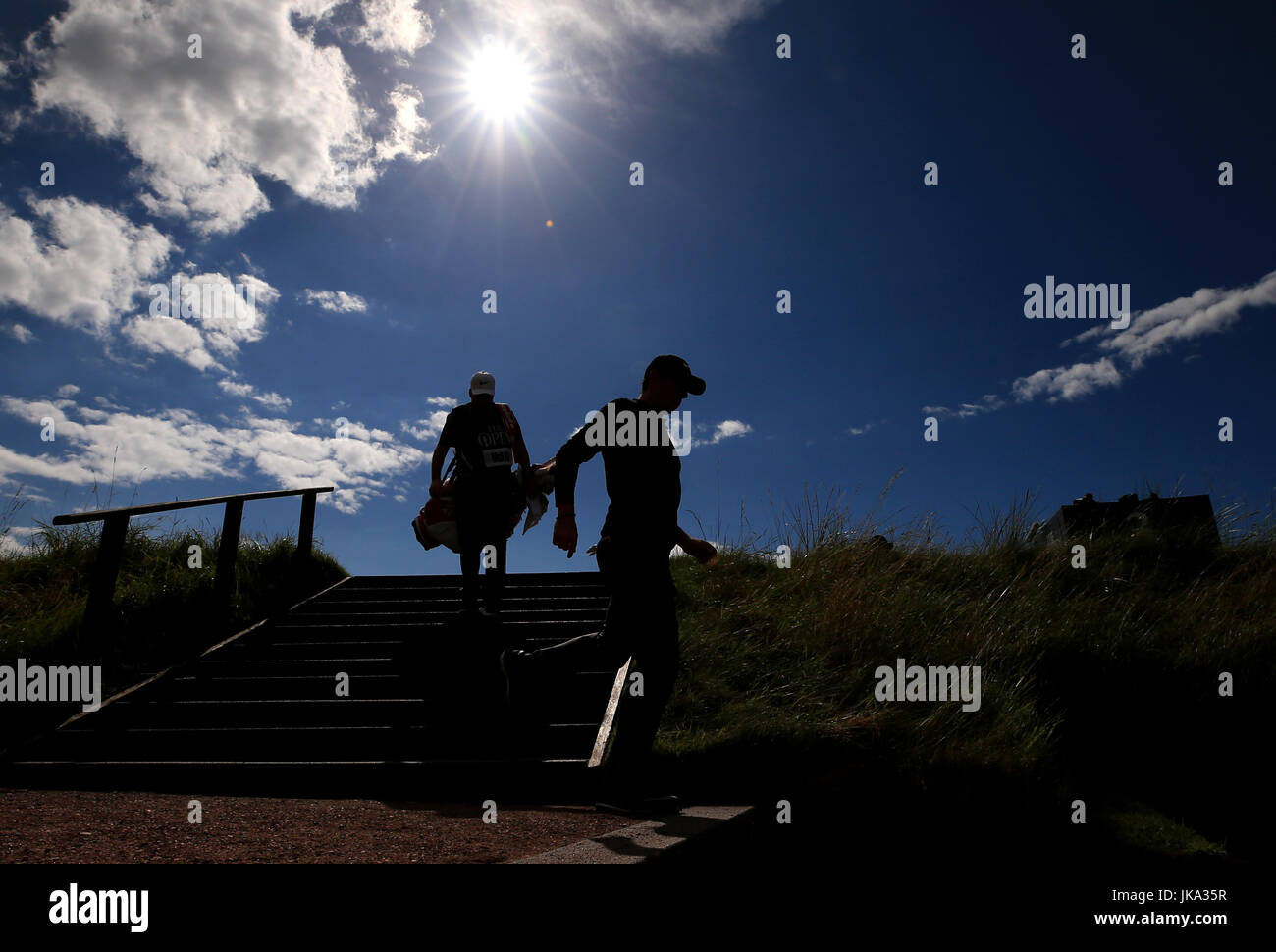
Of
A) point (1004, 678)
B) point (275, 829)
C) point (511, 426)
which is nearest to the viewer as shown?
point (275, 829)

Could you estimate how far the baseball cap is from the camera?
3.90 m

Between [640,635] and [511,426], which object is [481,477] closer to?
[511,426]

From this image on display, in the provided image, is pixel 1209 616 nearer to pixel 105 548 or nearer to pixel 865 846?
pixel 865 846

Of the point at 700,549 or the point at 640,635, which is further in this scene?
the point at 700,549

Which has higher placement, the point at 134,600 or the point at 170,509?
the point at 170,509

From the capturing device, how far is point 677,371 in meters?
3.91

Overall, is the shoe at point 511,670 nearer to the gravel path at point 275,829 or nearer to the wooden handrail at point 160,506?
A: the gravel path at point 275,829

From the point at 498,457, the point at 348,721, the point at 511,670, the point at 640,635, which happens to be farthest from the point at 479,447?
the point at 640,635

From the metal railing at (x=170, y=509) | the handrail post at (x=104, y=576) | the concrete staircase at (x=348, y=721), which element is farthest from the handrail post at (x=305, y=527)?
the handrail post at (x=104, y=576)

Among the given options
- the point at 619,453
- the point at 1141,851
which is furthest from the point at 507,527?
the point at 1141,851

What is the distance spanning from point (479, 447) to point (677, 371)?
2418mm

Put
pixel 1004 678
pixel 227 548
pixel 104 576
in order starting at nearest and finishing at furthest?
pixel 104 576, pixel 1004 678, pixel 227 548

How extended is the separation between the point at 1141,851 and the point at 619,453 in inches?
155
